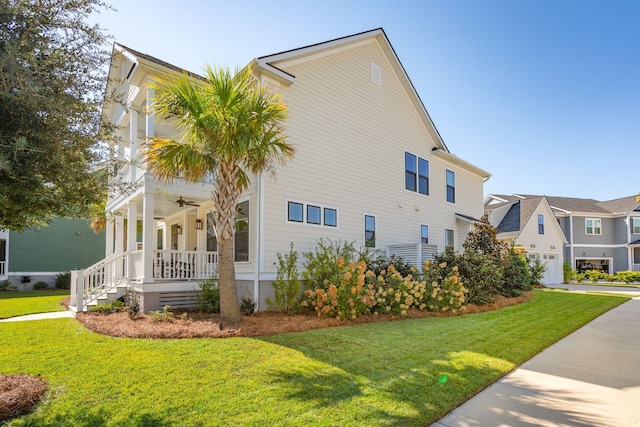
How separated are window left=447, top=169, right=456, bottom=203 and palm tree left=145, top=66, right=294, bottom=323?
499 inches

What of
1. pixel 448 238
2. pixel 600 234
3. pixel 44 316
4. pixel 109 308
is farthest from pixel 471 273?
pixel 600 234

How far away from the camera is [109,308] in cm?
1011

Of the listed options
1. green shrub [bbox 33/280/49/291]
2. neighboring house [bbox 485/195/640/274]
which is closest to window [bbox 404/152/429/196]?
neighboring house [bbox 485/195/640/274]

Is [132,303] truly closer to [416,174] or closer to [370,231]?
[370,231]

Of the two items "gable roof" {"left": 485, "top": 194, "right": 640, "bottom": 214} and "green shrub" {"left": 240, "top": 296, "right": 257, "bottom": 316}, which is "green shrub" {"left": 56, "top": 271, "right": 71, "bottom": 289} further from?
"gable roof" {"left": 485, "top": 194, "right": 640, "bottom": 214}

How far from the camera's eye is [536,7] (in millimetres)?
12625

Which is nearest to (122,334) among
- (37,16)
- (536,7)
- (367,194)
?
(37,16)

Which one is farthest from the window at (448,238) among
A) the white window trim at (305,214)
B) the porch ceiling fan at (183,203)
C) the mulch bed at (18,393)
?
the mulch bed at (18,393)

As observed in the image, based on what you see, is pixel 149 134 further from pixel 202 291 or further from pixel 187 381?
pixel 187 381

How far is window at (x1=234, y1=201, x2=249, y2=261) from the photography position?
10945 millimetres

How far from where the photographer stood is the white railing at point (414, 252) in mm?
13484

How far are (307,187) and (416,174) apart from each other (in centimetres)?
669

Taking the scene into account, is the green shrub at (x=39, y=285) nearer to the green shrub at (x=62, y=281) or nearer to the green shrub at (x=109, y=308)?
the green shrub at (x=62, y=281)

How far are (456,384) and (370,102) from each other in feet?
38.2
